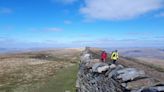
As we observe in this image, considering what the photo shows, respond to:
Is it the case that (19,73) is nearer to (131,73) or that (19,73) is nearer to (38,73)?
(38,73)

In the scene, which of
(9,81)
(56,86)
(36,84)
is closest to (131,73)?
(56,86)

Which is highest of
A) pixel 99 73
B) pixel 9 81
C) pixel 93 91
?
pixel 99 73

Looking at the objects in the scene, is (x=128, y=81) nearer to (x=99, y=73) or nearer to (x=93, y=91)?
(x=99, y=73)

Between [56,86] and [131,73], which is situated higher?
[131,73]

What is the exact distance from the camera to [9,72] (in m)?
50.1

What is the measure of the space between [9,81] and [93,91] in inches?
1045

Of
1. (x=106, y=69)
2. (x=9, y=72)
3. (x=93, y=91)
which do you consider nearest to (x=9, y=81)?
(x=9, y=72)

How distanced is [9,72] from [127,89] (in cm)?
4334

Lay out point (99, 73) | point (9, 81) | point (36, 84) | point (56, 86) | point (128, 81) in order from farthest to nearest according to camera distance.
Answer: point (9, 81), point (36, 84), point (56, 86), point (99, 73), point (128, 81)

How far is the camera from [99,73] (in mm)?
15789

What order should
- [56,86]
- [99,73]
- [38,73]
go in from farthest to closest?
1. [38,73]
2. [56,86]
3. [99,73]

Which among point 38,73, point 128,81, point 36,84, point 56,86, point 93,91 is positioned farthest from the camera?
point 38,73

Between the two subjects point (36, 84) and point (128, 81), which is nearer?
point (128, 81)

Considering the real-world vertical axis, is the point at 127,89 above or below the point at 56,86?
above
